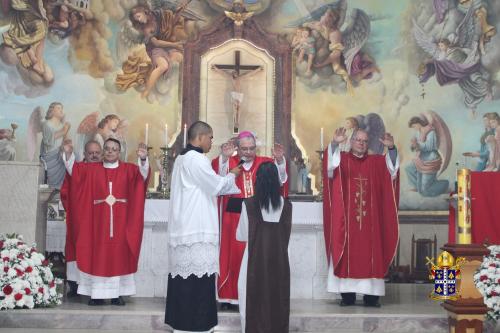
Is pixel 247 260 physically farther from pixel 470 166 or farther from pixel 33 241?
pixel 470 166

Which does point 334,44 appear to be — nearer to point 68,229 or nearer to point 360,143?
point 360,143

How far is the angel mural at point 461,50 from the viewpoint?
1132 cm

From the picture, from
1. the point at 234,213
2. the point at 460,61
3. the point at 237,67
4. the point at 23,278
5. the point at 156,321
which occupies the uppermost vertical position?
the point at 460,61

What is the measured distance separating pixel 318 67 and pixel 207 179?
19.5 feet

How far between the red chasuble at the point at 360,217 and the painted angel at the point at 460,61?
409 centimetres

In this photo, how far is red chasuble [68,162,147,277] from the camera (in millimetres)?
7309

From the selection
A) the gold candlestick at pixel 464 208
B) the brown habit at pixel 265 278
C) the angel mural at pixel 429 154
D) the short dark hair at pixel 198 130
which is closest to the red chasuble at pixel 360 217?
the brown habit at pixel 265 278

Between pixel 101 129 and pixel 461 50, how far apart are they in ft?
19.4

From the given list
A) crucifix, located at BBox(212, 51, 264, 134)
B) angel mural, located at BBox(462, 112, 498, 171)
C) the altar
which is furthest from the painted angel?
the altar

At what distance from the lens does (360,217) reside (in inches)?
301

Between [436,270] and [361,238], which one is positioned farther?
[361,238]

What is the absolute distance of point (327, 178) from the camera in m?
7.76

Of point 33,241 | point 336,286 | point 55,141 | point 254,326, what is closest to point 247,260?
point 254,326

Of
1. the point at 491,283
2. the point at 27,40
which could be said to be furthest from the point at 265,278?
the point at 27,40
